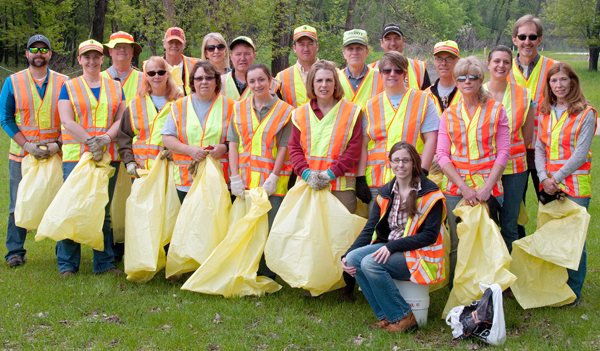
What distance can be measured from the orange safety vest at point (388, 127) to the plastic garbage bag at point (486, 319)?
45.7 inches

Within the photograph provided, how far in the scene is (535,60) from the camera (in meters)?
4.84

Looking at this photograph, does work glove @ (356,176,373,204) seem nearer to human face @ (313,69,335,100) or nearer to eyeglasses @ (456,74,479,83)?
human face @ (313,69,335,100)

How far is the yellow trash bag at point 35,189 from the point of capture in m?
5.05

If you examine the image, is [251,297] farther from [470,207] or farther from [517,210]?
[517,210]

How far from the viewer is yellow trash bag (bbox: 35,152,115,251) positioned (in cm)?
471

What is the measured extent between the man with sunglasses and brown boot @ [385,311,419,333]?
364 centimetres

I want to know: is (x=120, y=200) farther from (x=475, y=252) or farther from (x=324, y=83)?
(x=475, y=252)

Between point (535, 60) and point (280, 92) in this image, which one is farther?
point (280, 92)

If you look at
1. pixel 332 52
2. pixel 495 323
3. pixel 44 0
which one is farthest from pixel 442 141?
pixel 44 0

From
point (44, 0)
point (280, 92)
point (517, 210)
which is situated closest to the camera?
point (517, 210)

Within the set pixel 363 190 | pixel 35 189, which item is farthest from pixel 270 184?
pixel 35 189

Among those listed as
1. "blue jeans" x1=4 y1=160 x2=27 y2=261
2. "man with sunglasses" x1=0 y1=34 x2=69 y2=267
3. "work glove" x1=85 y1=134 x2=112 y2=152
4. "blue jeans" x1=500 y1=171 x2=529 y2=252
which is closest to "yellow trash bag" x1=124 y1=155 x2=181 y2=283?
"work glove" x1=85 y1=134 x2=112 y2=152

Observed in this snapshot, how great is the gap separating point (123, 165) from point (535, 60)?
4111mm

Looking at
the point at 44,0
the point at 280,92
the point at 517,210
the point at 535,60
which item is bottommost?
the point at 517,210
